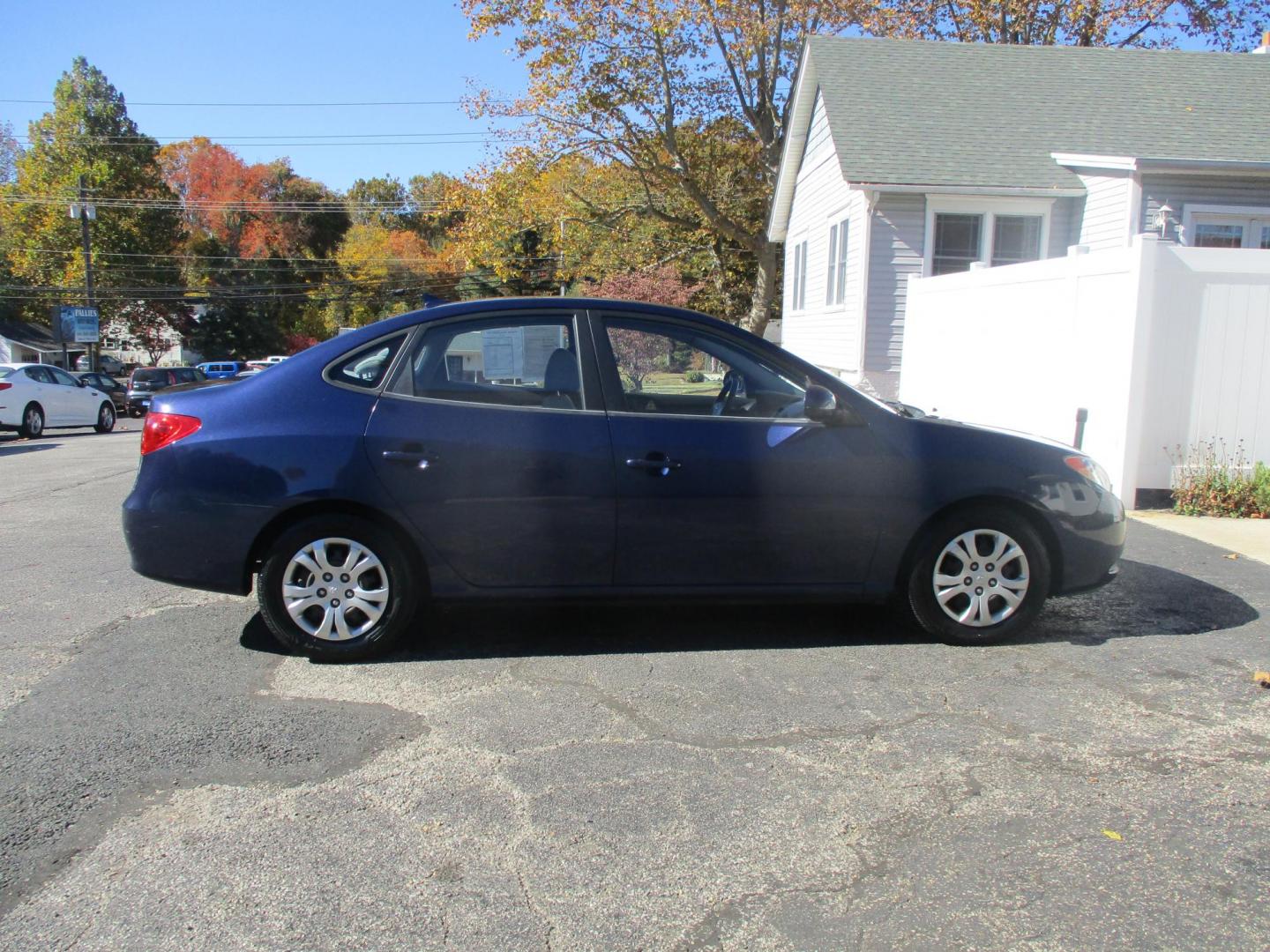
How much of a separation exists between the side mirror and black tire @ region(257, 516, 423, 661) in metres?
2.04

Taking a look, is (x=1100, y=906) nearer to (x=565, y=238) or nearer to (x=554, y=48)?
(x=554, y=48)

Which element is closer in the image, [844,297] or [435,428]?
[435,428]

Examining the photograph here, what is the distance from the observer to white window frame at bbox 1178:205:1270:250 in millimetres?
14156

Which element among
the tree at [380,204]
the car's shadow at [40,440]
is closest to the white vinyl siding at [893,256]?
the car's shadow at [40,440]

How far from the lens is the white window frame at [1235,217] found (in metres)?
14.2

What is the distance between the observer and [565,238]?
29.0 m

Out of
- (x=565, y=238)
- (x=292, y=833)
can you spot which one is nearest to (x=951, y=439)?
(x=292, y=833)

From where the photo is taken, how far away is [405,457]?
465 cm

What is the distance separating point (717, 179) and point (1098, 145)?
15.3 metres

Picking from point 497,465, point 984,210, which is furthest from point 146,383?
point 497,465

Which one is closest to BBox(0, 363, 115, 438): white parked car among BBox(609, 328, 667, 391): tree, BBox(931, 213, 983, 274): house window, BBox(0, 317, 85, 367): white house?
BBox(931, 213, 983, 274): house window

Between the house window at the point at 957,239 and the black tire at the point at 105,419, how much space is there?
1795 cm

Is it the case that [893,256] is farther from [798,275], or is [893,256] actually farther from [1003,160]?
[798,275]

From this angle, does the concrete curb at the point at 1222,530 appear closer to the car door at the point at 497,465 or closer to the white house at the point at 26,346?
the car door at the point at 497,465
